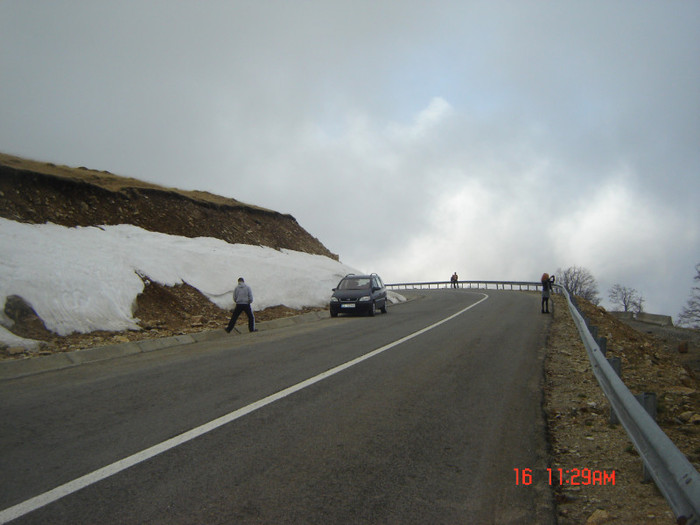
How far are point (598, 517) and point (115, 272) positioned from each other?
51.2ft

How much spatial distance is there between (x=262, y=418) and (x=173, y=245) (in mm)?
18030

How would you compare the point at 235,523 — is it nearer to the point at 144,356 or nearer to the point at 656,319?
the point at 144,356

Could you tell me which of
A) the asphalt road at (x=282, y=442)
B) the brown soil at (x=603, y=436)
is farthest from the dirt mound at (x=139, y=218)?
the brown soil at (x=603, y=436)

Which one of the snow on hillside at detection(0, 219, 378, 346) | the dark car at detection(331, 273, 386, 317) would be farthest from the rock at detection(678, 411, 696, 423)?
the dark car at detection(331, 273, 386, 317)

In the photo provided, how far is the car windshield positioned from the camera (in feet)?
69.2

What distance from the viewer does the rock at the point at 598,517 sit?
332cm

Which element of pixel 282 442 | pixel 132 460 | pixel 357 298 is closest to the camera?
pixel 132 460

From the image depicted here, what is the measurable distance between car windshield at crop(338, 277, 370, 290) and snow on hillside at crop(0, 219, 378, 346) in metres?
2.30

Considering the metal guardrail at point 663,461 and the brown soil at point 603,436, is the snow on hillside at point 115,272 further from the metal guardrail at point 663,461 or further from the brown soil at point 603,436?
the metal guardrail at point 663,461

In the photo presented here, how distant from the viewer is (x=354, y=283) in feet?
70.7

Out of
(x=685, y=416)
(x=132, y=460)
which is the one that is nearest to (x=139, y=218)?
(x=132, y=460)

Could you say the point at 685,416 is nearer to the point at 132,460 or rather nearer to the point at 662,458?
the point at 662,458

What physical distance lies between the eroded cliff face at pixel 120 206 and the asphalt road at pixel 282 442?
49.8ft

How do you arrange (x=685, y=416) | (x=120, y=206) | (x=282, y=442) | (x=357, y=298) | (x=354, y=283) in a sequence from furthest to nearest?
(x=120, y=206)
(x=354, y=283)
(x=357, y=298)
(x=685, y=416)
(x=282, y=442)
